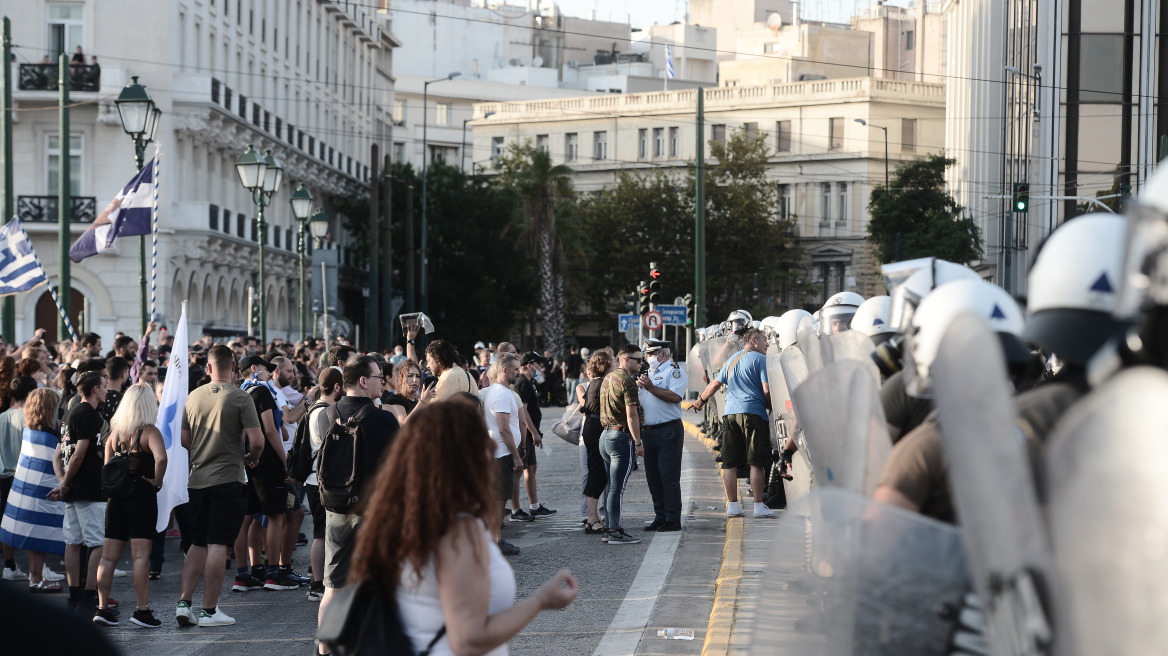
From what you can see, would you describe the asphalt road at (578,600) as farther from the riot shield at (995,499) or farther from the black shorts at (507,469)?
the riot shield at (995,499)

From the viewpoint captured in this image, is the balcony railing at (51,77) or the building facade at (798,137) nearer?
the balcony railing at (51,77)

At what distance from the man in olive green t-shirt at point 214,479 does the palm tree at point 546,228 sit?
55677 millimetres

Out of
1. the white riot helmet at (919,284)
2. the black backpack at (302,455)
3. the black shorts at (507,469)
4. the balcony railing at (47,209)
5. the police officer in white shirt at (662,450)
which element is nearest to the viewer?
the white riot helmet at (919,284)

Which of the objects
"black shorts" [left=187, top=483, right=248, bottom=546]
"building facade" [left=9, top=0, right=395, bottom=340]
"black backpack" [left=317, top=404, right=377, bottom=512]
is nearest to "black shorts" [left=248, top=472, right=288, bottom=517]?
"black shorts" [left=187, top=483, right=248, bottom=546]

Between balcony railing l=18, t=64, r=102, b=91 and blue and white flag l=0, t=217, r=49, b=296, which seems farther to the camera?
balcony railing l=18, t=64, r=102, b=91

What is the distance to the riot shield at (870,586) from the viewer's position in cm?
289

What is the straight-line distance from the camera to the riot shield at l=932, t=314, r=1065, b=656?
2447 millimetres

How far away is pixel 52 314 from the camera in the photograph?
41.9 m

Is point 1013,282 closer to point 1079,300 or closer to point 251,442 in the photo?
point 251,442

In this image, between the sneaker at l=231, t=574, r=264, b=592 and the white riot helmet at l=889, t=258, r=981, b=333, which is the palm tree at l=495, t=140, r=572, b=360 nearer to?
the sneaker at l=231, t=574, r=264, b=592

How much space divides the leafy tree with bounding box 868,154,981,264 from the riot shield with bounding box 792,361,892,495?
161ft

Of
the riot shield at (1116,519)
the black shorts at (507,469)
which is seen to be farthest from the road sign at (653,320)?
the riot shield at (1116,519)

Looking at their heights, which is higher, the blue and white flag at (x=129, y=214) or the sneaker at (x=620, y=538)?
the blue and white flag at (x=129, y=214)

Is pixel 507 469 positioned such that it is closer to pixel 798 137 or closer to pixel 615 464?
pixel 615 464
